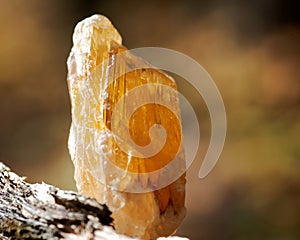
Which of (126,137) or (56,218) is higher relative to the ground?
(126,137)

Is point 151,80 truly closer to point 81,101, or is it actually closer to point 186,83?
point 81,101

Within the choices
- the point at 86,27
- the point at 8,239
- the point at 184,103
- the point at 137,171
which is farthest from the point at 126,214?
the point at 184,103

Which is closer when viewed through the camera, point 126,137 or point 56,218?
point 56,218

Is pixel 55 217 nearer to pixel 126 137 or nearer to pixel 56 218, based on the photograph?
pixel 56 218

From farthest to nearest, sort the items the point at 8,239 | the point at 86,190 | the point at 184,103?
1. the point at 184,103
2. the point at 86,190
3. the point at 8,239

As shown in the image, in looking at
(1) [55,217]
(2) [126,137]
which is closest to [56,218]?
(1) [55,217]
